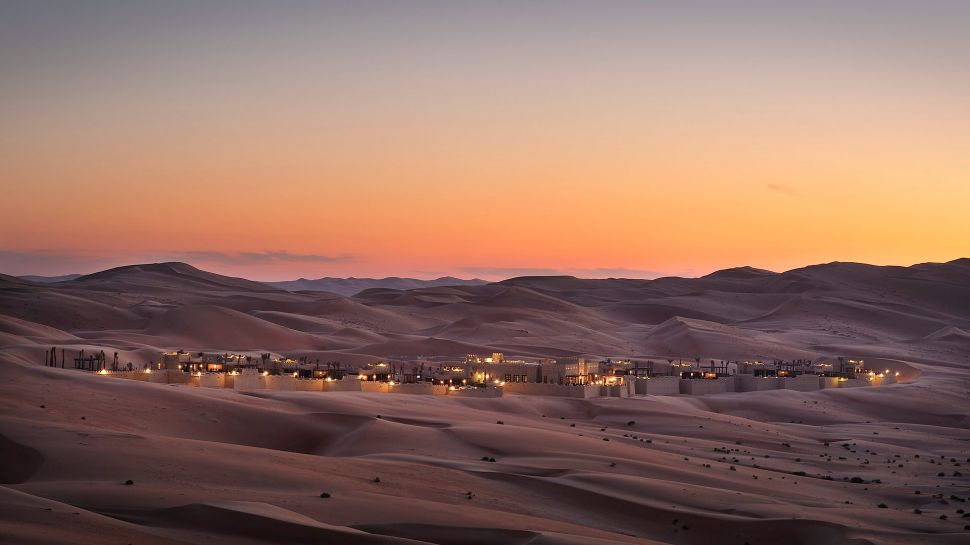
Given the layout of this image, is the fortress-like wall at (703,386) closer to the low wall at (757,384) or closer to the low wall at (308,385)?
the low wall at (757,384)

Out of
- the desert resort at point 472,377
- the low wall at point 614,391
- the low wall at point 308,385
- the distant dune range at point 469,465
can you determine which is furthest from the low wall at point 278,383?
the low wall at point 614,391

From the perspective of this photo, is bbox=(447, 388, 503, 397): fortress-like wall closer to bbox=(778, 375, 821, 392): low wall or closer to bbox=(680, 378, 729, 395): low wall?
bbox=(680, 378, 729, 395): low wall

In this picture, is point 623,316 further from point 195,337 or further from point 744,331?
point 195,337

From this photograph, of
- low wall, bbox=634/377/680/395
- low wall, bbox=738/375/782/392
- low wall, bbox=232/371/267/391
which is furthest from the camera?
low wall, bbox=738/375/782/392

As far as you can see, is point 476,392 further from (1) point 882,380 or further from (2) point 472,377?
(1) point 882,380

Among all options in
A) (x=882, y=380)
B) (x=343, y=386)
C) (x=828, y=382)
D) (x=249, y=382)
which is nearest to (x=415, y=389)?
(x=343, y=386)

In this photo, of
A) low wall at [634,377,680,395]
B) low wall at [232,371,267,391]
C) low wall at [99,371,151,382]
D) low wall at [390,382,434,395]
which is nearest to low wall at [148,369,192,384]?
low wall at [99,371,151,382]

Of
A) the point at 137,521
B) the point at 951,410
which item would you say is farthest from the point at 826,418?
the point at 137,521
